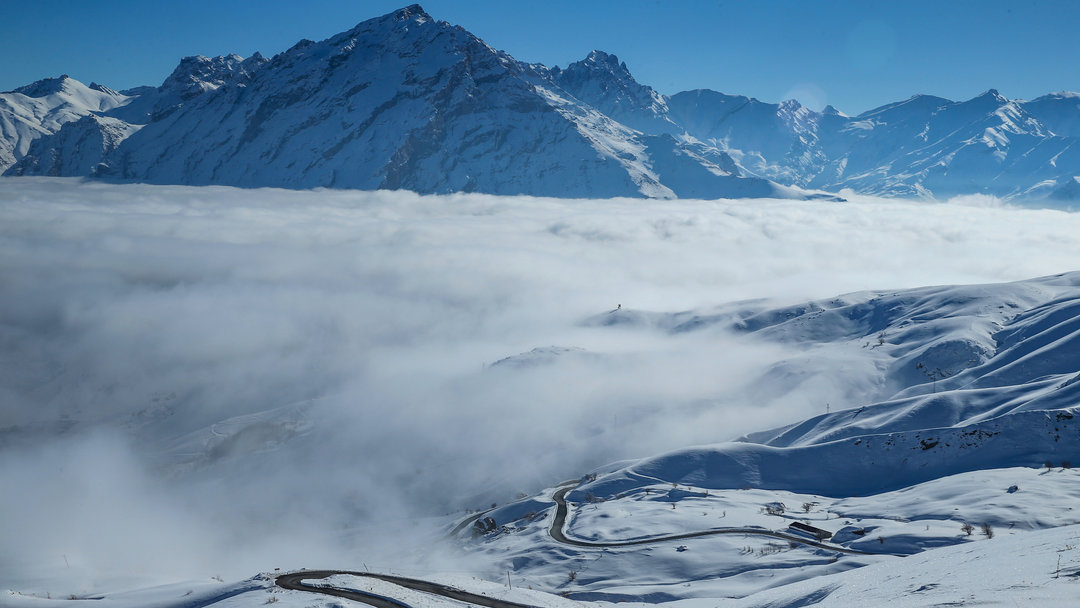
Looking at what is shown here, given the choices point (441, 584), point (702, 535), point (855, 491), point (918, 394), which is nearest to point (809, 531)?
point (702, 535)

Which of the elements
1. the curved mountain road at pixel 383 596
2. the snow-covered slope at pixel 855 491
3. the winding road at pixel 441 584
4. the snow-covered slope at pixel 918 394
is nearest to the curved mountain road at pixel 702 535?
the winding road at pixel 441 584

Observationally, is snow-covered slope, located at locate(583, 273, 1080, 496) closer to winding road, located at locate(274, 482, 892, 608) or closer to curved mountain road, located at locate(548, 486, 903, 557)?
curved mountain road, located at locate(548, 486, 903, 557)

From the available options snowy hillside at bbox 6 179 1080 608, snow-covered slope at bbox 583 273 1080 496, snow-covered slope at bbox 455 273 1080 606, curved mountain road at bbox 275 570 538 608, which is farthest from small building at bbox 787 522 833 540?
curved mountain road at bbox 275 570 538 608

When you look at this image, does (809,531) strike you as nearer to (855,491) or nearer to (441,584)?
(855,491)

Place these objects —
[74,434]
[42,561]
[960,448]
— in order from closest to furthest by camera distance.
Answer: [960,448] < [42,561] < [74,434]

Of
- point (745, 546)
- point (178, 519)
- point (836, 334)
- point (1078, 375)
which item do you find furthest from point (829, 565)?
point (178, 519)

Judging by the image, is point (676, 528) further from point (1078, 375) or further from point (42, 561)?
point (42, 561)

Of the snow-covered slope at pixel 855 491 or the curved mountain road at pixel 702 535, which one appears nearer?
the snow-covered slope at pixel 855 491

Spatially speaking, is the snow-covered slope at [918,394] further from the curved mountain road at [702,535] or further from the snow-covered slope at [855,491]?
the curved mountain road at [702,535]
